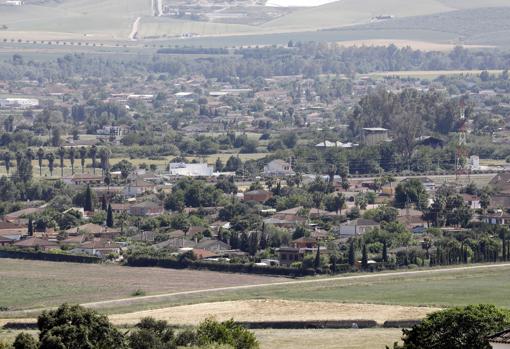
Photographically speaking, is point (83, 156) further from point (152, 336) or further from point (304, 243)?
point (152, 336)

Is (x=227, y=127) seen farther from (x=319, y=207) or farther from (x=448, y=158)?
(x=319, y=207)

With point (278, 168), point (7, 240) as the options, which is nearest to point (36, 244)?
point (7, 240)

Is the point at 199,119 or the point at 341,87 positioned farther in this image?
the point at 341,87

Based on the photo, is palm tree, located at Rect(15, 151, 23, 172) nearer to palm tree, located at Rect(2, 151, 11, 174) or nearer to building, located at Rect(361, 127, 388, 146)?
palm tree, located at Rect(2, 151, 11, 174)

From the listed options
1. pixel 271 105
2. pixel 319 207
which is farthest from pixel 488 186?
pixel 271 105

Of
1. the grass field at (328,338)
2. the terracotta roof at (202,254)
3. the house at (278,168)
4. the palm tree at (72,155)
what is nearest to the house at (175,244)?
the terracotta roof at (202,254)
